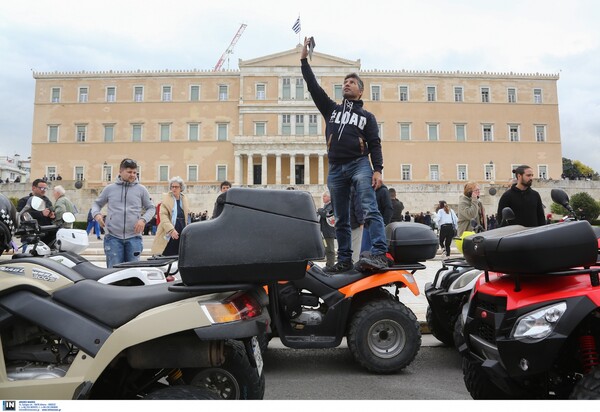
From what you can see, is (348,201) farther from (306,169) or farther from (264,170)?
(264,170)

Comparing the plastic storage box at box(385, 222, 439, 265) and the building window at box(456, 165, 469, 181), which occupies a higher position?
the building window at box(456, 165, 469, 181)

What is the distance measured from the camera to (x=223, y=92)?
165ft

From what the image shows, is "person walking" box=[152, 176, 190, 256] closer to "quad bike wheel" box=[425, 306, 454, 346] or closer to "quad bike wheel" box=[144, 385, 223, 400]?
"quad bike wheel" box=[425, 306, 454, 346]

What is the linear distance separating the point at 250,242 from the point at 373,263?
196 centimetres

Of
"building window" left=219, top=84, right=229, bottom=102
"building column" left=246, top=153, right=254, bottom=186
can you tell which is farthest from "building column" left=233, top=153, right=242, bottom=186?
"building window" left=219, top=84, right=229, bottom=102

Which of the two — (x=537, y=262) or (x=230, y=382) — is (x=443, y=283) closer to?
(x=537, y=262)

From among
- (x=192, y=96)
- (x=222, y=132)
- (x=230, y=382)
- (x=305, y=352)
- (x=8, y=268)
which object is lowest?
(x=305, y=352)

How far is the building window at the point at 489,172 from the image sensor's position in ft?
163

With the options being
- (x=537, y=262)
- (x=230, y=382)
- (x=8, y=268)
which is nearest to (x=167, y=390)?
(x=230, y=382)

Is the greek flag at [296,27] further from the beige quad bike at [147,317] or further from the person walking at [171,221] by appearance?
the person walking at [171,221]

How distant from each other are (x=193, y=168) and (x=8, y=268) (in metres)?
48.8

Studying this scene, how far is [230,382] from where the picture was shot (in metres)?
1.97

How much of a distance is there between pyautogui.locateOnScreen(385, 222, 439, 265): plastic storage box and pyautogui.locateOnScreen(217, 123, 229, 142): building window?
47.1 metres

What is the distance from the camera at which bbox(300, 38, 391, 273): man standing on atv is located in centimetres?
394
